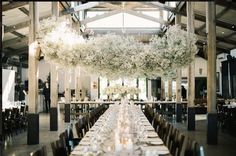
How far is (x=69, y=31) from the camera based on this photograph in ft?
30.8

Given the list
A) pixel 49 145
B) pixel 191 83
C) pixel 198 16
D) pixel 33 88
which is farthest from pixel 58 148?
pixel 198 16

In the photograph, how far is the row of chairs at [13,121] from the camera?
10.8 m

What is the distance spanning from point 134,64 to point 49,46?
210cm

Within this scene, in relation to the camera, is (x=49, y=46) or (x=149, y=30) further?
(x=149, y=30)

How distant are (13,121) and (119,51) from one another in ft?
14.7

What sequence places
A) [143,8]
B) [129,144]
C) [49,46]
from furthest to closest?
Answer: [143,8], [49,46], [129,144]

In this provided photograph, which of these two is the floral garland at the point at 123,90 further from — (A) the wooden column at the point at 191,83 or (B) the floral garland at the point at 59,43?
(B) the floral garland at the point at 59,43

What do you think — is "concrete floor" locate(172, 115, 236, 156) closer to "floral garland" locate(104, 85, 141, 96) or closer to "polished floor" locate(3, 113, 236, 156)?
"polished floor" locate(3, 113, 236, 156)

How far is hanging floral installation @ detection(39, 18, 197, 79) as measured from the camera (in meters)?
8.88

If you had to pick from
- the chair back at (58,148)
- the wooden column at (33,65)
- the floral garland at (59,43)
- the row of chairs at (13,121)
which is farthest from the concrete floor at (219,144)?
the row of chairs at (13,121)

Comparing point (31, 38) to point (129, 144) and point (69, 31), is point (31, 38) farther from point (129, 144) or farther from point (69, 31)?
point (129, 144)

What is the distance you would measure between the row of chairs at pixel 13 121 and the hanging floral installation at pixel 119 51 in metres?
2.59

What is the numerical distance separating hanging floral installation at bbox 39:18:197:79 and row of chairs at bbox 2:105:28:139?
8.50 ft

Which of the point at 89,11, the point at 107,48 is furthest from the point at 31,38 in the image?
the point at 89,11
